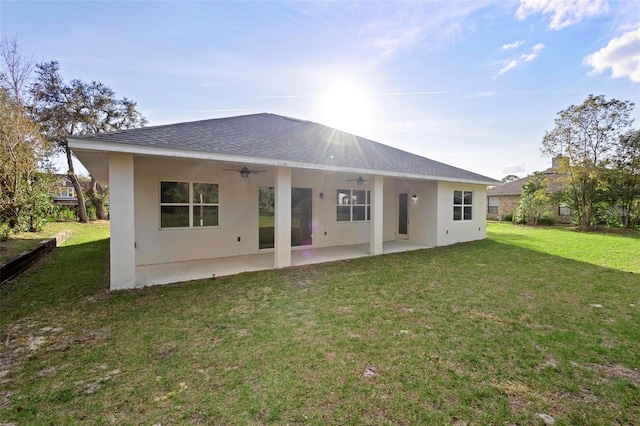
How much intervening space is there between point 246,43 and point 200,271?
735 cm

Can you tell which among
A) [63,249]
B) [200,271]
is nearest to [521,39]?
[200,271]

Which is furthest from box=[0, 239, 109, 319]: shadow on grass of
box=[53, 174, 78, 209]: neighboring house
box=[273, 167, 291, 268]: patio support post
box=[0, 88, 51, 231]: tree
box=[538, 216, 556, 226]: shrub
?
box=[538, 216, 556, 226]: shrub

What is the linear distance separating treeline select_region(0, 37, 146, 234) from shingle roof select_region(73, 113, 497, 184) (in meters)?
1.54

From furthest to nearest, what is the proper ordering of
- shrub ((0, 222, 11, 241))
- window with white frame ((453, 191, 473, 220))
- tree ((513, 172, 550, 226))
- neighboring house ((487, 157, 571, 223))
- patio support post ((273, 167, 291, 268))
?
neighboring house ((487, 157, 571, 223))
tree ((513, 172, 550, 226))
window with white frame ((453, 191, 473, 220))
shrub ((0, 222, 11, 241))
patio support post ((273, 167, 291, 268))

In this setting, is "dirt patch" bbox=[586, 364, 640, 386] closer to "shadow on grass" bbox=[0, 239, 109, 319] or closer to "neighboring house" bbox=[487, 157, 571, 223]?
"shadow on grass" bbox=[0, 239, 109, 319]

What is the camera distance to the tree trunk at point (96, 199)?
2362 cm

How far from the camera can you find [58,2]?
742 cm

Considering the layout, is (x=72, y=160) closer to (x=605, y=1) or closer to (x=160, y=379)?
(x=160, y=379)

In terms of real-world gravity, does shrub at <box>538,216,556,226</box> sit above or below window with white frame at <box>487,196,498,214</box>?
below

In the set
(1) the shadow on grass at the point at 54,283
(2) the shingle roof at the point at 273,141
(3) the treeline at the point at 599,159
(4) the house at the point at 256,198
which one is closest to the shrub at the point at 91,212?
(1) the shadow on grass at the point at 54,283

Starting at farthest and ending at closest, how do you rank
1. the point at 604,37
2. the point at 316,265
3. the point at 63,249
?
the point at 63,249
the point at 604,37
the point at 316,265

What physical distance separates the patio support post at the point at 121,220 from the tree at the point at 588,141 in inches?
883

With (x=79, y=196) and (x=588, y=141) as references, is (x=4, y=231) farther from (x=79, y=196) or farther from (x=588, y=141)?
(x=588, y=141)

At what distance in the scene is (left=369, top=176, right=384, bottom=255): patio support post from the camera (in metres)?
9.41
